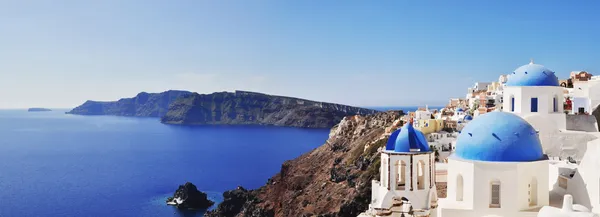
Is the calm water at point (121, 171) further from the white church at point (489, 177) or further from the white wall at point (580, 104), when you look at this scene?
the white church at point (489, 177)

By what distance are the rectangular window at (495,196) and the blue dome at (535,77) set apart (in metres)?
9.14

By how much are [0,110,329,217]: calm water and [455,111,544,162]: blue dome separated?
46646 millimetres

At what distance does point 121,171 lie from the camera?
8344 centimetres

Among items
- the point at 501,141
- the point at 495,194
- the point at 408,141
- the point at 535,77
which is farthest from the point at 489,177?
the point at 535,77

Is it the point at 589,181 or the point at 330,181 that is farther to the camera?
the point at 330,181

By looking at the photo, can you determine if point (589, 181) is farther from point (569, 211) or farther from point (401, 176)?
point (401, 176)

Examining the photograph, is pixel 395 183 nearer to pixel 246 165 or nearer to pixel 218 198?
pixel 218 198

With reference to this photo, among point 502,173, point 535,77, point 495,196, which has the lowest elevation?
point 495,196

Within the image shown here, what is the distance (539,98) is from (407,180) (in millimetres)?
9811

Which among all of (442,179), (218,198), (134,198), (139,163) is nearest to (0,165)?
(139,163)

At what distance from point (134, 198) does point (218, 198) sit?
11.2m

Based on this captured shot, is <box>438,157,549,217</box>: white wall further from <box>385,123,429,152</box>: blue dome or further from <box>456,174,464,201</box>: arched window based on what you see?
<box>385,123,429,152</box>: blue dome

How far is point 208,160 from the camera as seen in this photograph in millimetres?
99188

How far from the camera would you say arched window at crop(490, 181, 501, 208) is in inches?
514
